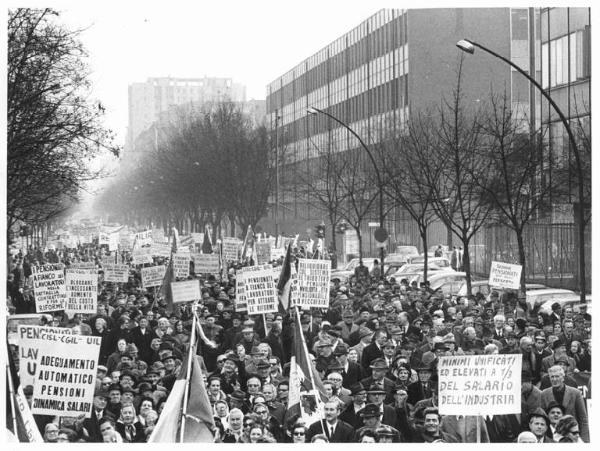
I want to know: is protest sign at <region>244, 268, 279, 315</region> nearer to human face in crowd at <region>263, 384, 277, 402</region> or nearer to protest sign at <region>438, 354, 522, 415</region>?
human face in crowd at <region>263, 384, 277, 402</region>

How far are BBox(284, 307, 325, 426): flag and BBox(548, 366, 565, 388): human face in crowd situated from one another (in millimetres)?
2373

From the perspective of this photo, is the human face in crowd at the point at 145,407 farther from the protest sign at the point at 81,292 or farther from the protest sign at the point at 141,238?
the protest sign at the point at 141,238

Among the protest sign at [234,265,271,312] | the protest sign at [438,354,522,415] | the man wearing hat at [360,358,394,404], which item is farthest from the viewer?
the protest sign at [234,265,271,312]

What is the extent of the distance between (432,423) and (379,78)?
4066 centimetres

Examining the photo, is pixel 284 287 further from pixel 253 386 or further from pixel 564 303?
pixel 253 386

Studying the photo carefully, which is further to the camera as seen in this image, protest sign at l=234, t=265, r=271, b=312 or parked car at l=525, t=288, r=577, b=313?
parked car at l=525, t=288, r=577, b=313

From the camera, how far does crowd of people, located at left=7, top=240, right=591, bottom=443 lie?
11.4 meters

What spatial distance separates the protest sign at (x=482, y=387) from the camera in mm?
11180

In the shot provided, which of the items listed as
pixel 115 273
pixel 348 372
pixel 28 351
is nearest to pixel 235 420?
pixel 28 351

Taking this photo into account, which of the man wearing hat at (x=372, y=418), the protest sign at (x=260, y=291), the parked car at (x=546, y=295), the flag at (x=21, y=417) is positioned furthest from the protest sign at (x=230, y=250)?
the flag at (x=21, y=417)

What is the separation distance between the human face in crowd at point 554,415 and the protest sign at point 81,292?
8703mm

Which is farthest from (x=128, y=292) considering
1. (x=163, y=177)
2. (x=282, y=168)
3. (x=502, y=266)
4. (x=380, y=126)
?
(x=163, y=177)

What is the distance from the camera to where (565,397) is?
12.0 m

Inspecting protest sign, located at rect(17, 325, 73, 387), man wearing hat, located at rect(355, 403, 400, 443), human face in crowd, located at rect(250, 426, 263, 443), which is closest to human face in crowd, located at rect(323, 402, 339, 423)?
man wearing hat, located at rect(355, 403, 400, 443)
